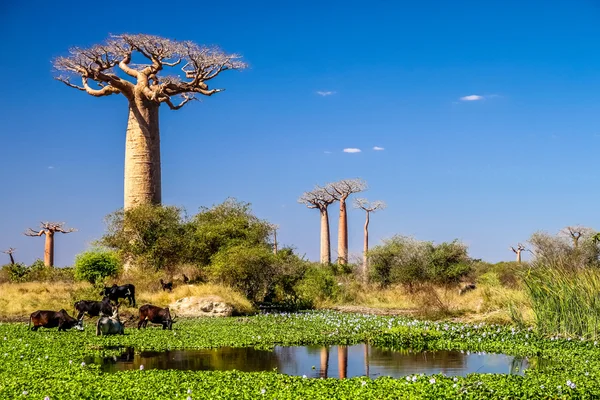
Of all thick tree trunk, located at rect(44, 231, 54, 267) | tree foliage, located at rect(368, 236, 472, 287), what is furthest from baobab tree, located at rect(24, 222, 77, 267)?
tree foliage, located at rect(368, 236, 472, 287)

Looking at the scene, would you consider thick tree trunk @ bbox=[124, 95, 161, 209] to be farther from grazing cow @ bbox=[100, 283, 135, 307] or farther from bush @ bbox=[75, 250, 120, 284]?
grazing cow @ bbox=[100, 283, 135, 307]

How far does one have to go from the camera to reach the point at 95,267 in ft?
94.1

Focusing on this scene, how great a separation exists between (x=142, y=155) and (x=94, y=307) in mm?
15359

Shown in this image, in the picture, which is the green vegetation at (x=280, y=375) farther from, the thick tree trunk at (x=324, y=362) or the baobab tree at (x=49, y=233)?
the baobab tree at (x=49, y=233)

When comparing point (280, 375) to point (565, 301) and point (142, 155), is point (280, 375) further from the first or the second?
point (142, 155)

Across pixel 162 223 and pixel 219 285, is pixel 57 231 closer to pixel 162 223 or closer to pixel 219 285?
pixel 162 223

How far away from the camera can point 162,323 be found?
17172 millimetres

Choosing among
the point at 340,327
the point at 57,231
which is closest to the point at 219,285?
the point at 340,327

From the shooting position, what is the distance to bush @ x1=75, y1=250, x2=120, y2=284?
28609mm

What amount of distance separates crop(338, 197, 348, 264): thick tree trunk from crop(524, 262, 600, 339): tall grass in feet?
116

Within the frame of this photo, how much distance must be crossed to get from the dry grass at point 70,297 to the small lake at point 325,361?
893 centimetres

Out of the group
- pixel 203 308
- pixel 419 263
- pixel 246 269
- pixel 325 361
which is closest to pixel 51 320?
pixel 203 308

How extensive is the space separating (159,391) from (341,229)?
43.3 m

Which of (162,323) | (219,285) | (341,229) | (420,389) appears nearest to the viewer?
(420,389)
